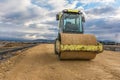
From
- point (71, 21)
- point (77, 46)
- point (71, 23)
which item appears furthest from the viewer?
point (71, 21)

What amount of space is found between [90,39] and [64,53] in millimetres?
1863

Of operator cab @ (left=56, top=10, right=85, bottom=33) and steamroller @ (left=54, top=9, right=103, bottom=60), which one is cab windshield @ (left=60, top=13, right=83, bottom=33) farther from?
steamroller @ (left=54, top=9, right=103, bottom=60)

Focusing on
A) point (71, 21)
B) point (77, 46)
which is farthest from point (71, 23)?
point (77, 46)

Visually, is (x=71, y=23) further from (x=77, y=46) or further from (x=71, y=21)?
(x=77, y=46)

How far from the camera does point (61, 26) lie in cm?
1873

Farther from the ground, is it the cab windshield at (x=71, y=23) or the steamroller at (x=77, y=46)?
the cab windshield at (x=71, y=23)

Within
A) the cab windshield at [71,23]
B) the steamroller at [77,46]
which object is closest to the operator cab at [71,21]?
the cab windshield at [71,23]

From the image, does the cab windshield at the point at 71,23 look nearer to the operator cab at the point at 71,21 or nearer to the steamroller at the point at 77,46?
the operator cab at the point at 71,21

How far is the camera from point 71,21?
18.9m

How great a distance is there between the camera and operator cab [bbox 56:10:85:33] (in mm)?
18500

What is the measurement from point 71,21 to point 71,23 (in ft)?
0.72

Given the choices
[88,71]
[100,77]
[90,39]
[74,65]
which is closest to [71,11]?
[90,39]

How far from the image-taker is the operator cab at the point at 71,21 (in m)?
18.5

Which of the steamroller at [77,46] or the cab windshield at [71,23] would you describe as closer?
the steamroller at [77,46]
